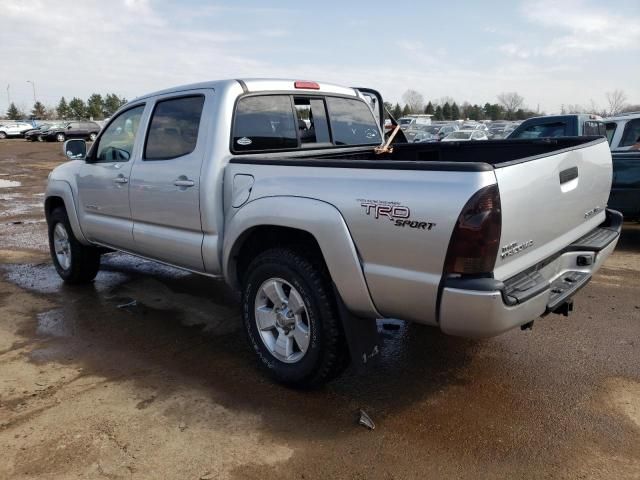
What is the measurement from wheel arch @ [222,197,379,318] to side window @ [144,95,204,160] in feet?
2.83

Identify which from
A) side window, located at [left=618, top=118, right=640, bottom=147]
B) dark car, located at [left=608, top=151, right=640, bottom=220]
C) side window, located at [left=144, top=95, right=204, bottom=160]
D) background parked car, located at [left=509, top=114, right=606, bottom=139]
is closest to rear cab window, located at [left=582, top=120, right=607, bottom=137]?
background parked car, located at [left=509, top=114, right=606, bottom=139]

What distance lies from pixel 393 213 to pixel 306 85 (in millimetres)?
2212

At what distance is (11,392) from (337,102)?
342cm

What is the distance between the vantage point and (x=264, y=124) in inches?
163

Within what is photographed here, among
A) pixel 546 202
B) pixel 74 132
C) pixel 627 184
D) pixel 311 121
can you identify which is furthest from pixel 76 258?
pixel 74 132

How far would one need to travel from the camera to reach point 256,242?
3.72 meters

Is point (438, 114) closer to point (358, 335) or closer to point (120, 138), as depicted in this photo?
point (120, 138)

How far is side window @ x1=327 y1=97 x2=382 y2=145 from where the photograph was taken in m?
4.77

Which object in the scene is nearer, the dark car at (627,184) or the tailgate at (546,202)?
the tailgate at (546,202)

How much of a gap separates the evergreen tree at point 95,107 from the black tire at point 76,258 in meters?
83.4

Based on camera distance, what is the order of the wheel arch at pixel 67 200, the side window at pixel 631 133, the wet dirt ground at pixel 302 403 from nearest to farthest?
the wet dirt ground at pixel 302 403 → the wheel arch at pixel 67 200 → the side window at pixel 631 133

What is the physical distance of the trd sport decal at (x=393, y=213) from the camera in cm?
264

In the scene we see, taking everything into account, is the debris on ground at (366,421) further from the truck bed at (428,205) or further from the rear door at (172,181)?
the rear door at (172,181)

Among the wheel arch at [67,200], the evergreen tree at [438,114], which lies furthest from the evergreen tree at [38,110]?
the wheel arch at [67,200]
